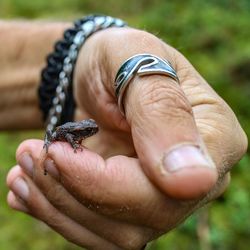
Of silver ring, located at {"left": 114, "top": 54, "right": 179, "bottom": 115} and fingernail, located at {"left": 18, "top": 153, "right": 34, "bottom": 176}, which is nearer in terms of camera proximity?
silver ring, located at {"left": 114, "top": 54, "right": 179, "bottom": 115}

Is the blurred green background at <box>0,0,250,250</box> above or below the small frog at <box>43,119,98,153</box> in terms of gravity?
below

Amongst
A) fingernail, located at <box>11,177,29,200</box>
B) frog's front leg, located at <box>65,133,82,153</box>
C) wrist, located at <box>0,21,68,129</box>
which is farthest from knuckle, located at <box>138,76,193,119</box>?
wrist, located at <box>0,21,68,129</box>

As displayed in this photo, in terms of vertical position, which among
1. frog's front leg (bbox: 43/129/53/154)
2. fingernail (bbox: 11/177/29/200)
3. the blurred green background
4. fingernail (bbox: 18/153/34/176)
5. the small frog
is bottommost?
the blurred green background

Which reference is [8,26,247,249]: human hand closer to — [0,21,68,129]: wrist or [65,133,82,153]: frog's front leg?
[65,133,82,153]: frog's front leg

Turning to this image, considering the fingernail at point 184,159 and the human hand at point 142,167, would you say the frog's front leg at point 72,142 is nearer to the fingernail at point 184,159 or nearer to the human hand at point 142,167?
the human hand at point 142,167

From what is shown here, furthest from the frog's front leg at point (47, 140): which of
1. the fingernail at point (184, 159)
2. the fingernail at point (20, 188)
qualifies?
the fingernail at point (184, 159)
